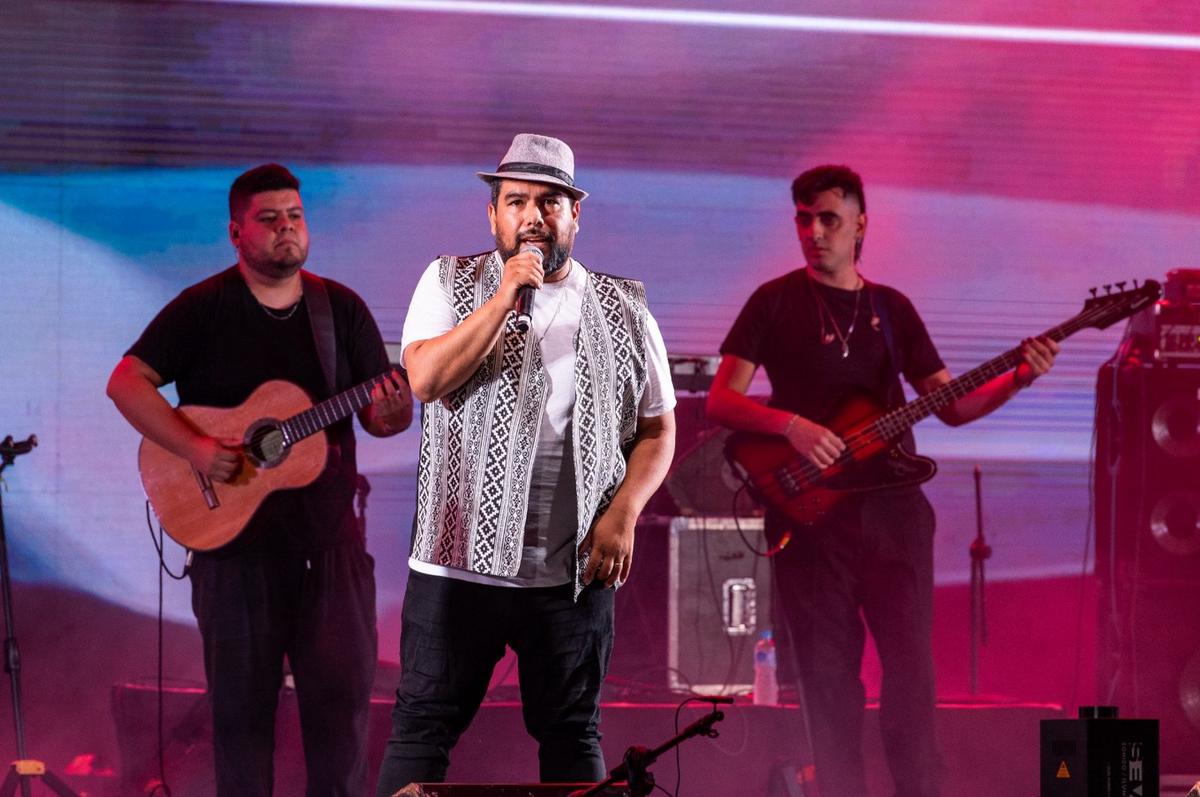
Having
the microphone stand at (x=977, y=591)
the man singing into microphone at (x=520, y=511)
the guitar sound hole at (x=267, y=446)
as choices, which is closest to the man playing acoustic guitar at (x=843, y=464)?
the microphone stand at (x=977, y=591)

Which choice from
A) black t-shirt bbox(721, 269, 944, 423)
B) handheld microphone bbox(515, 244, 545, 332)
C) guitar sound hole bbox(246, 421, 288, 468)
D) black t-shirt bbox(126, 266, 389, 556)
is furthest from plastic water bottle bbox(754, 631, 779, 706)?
handheld microphone bbox(515, 244, 545, 332)

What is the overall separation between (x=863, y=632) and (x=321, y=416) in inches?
77.6

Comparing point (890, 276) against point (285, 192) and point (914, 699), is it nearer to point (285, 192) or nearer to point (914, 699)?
point (914, 699)

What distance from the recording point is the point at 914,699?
4.76 metres

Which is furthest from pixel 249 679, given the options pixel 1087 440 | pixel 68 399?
pixel 1087 440

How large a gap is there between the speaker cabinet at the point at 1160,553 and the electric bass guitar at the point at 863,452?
0.45 metres

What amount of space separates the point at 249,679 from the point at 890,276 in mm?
3529

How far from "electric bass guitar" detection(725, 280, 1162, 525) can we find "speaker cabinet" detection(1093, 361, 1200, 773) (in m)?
0.45

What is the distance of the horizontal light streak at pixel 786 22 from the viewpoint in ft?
20.2

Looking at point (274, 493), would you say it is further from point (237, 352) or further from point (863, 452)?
point (863, 452)

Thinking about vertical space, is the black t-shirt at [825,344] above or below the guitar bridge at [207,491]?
above

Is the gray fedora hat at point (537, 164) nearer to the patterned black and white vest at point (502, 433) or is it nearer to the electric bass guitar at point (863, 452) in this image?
the patterned black and white vest at point (502, 433)

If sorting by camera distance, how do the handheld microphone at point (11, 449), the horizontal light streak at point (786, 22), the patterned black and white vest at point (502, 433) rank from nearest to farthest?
the patterned black and white vest at point (502, 433) < the handheld microphone at point (11, 449) < the horizontal light streak at point (786, 22)

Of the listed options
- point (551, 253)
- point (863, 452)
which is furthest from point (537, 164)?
point (863, 452)
